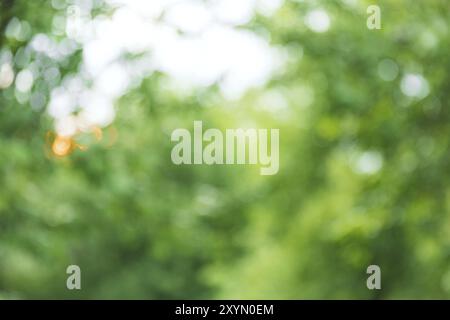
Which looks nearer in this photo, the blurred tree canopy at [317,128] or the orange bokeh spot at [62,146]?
the blurred tree canopy at [317,128]

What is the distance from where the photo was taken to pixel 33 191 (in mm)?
4945

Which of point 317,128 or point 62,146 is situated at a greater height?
point 317,128

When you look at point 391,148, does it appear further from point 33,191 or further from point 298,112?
point 298,112

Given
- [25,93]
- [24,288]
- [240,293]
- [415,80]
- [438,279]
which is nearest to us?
[25,93]

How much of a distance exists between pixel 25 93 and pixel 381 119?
175cm

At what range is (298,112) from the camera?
10.5m

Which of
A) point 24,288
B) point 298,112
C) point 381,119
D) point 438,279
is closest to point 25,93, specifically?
point 381,119

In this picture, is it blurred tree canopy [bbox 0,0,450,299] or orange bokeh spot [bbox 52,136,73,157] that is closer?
blurred tree canopy [bbox 0,0,450,299]

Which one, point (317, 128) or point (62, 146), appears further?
point (317, 128)

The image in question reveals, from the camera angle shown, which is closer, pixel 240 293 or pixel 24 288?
pixel 240 293

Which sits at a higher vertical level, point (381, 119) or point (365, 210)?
point (381, 119)
